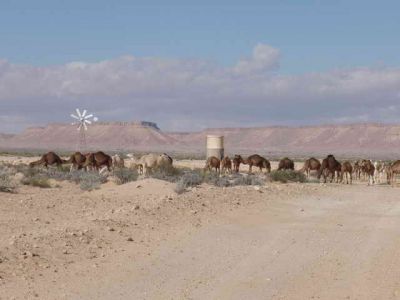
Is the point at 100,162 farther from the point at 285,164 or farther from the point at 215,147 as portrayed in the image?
the point at 215,147

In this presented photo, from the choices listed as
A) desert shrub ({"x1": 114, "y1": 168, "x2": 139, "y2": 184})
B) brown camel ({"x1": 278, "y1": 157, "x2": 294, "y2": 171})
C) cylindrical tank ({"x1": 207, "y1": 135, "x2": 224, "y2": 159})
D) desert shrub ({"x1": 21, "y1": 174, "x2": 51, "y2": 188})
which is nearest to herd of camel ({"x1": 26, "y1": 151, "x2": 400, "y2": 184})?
brown camel ({"x1": 278, "y1": 157, "x2": 294, "y2": 171})

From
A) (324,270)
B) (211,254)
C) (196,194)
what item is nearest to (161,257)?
(211,254)

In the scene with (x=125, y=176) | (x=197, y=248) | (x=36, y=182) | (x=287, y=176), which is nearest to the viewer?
(x=197, y=248)

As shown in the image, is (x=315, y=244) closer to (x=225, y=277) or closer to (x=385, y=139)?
(x=225, y=277)

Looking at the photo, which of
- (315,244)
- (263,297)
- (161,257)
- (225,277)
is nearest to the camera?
(263,297)

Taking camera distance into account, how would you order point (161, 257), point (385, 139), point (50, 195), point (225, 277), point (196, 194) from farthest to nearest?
point (385, 139)
point (50, 195)
point (196, 194)
point (161, 257)
point (225, 277)

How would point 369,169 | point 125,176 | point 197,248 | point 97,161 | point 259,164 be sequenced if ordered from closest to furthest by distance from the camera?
point 197,248
point 125,176
point 369,169
point 97,161
point 259,164

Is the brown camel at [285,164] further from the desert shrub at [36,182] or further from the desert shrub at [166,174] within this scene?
the desert shrub at [36,182]

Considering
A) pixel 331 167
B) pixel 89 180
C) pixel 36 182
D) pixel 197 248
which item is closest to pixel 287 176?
pixel 331 167

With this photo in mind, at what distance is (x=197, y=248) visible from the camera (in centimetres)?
1402

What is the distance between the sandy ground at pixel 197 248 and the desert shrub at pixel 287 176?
9.67 metres

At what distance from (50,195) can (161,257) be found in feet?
36.7

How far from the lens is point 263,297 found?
10.3m

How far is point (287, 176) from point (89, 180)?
30.7ft
